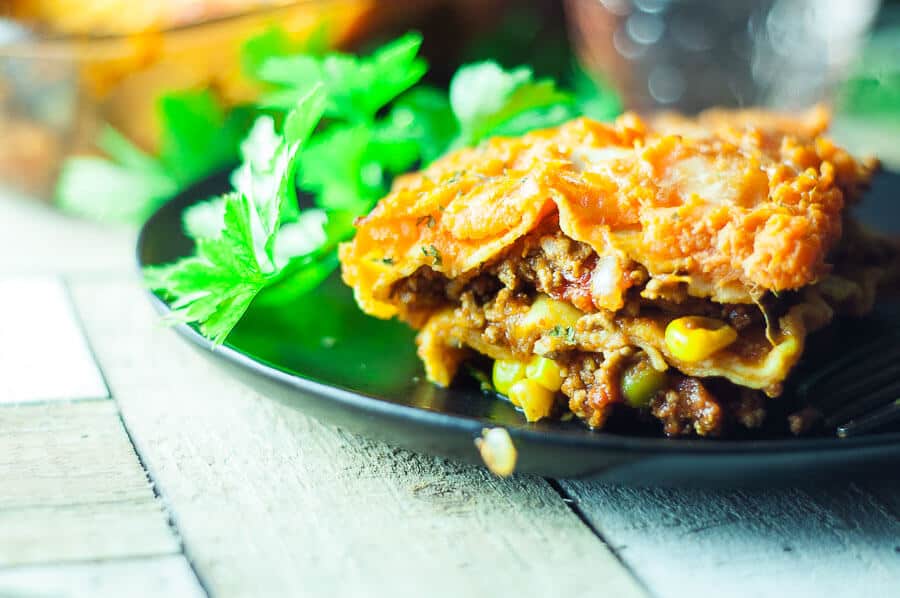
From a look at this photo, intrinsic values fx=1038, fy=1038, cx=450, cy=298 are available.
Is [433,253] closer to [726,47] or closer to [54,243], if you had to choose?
[54,243]

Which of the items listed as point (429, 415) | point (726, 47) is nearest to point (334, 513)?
point (429, 415)

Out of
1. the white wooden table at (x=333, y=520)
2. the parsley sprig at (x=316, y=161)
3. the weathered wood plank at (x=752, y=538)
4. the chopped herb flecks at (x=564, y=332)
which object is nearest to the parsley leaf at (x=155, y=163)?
the parsley sprig at (x=316, y=161)

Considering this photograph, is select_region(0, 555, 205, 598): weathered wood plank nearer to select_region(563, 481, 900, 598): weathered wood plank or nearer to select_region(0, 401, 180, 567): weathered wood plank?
select_region(0, 401, 180, 567): weathered wood plank

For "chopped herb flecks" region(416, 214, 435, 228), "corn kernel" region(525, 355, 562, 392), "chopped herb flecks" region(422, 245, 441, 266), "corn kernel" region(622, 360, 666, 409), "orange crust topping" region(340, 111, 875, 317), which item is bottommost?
"corn kernel" region(525, 355, 562, 392)

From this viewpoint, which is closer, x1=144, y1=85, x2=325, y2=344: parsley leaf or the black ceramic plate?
the black ceramic plate

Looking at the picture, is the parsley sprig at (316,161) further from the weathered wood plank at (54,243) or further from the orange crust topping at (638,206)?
the weathered wood plank at (54,243)

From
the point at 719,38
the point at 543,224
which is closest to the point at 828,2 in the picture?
the point at 719,38

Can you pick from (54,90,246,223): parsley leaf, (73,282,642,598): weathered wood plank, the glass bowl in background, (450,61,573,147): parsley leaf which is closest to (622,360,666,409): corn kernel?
(73,282,642,598): weathered wood plank
